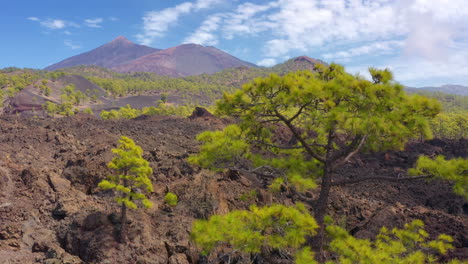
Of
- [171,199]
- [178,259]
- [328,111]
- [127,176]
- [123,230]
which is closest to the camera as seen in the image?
[328,111]

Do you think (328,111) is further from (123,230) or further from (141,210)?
(141,210)

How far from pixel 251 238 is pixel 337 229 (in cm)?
249

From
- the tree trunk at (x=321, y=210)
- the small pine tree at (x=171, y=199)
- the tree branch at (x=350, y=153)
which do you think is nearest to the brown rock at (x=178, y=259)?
the small pine tree at (x=171, y=199)

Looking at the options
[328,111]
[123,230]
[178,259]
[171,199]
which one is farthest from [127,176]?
[328,111]

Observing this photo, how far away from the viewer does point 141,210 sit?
1005 centimetres

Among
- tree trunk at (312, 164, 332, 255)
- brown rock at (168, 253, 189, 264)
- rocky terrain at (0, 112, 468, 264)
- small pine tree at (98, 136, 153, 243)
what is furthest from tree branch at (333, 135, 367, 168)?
small pine tree at (98, 136, 153, 243)

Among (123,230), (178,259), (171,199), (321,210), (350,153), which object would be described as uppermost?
(350,153)

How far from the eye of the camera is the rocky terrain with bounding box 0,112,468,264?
8250 mm

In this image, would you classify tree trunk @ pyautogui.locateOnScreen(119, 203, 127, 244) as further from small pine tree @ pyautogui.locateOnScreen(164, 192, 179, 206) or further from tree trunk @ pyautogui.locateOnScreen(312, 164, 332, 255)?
tree trunk @ pyautogui.locateOnScreen(312, 164, 332, 255)

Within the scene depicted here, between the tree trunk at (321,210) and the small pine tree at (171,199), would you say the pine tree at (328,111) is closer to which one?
the tree trunk at (321,210)

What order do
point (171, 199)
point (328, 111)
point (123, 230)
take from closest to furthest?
1. point (328, 111)
2. point (123, 230)
3. point (171, 199)

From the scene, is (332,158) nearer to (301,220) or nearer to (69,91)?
(301,220)

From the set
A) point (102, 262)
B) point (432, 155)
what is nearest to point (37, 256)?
point (102, 262)

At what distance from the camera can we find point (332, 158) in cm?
560
